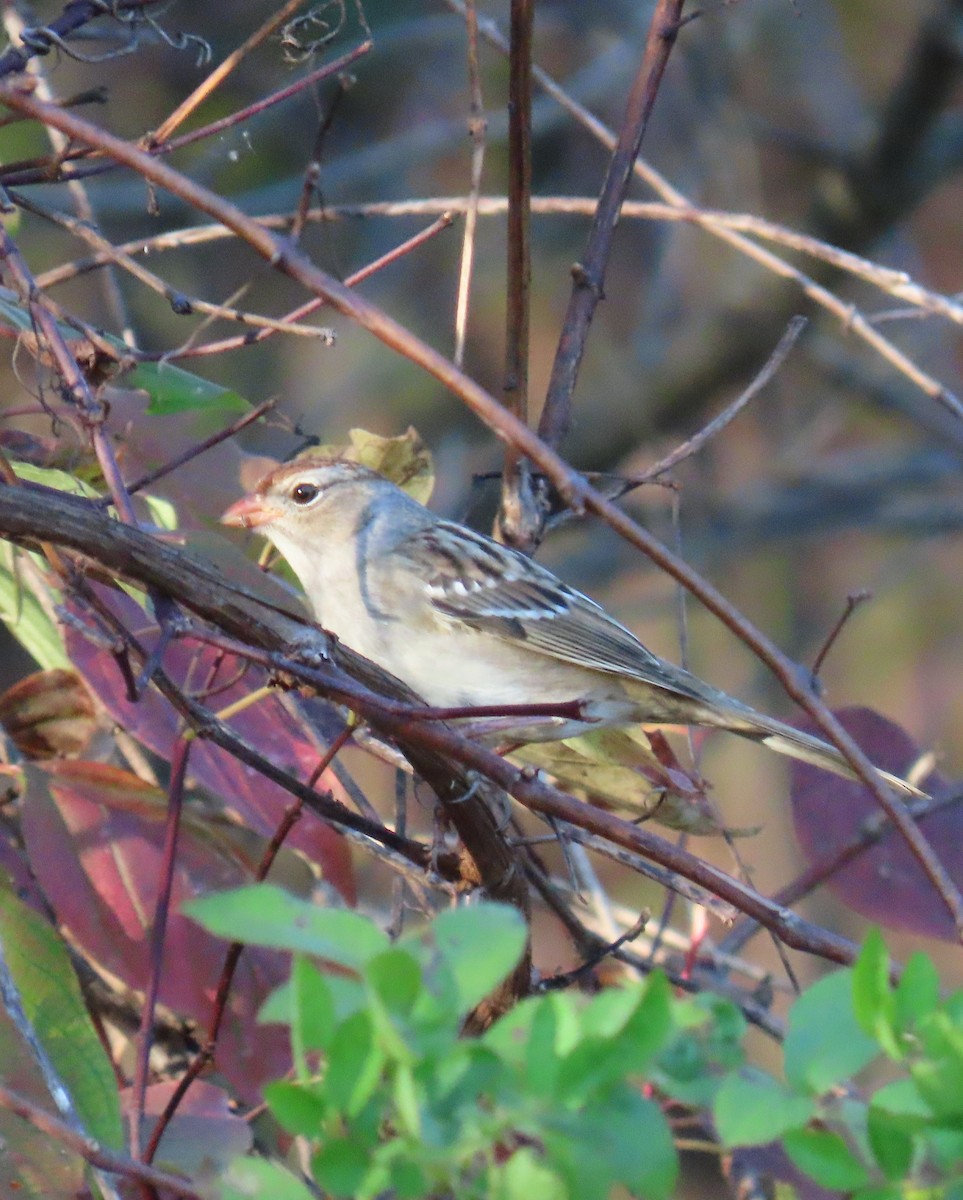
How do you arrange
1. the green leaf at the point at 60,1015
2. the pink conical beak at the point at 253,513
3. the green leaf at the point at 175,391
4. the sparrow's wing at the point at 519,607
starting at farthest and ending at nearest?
the sparrow's wing at the point at 519,607, the pink conical beak at the point at 253,513, the green leaf at the point at 175,391, the green leaf at the point at 60,1015

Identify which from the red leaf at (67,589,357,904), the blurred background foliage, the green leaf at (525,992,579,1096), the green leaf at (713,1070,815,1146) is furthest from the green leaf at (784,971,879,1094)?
the blurred background foliage

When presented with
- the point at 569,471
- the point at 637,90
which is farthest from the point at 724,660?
the point at 569,471

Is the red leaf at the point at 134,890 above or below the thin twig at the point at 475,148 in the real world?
below

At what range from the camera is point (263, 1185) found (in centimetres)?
Answer: 78

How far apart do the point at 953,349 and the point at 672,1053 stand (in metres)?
6.68

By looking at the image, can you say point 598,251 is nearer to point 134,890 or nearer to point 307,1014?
point 134,890

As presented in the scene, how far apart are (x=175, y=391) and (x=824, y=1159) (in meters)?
1.20

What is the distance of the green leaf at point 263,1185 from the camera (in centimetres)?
77

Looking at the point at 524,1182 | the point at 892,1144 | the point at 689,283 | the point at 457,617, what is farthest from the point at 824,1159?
the point at 689,283

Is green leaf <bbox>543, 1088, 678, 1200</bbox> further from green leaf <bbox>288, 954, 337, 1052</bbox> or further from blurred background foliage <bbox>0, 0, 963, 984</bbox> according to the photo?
blurred background foliage <bbox>0, 0, 963, 984</bbox>

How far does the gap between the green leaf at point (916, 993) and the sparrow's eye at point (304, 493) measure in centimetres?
180

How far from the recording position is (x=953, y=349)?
6.99 m

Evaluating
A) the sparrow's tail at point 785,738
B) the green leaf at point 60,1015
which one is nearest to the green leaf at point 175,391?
the green leaf at point 60,1015

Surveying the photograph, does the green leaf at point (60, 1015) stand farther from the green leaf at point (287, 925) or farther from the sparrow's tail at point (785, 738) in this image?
the sparrow's tail at point (785, 738)
